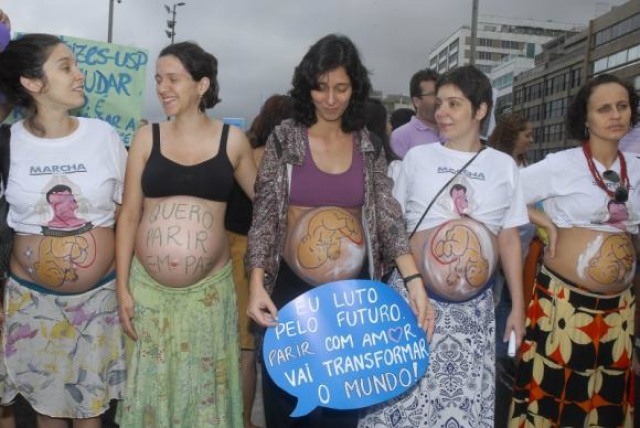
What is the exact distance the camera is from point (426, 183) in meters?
2.52

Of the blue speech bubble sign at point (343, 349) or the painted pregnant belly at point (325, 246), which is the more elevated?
the painted pregnant belly at point (325, 246)

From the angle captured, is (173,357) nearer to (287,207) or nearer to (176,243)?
(176,243)

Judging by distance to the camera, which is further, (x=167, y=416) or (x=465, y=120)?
(x=465, y=120)

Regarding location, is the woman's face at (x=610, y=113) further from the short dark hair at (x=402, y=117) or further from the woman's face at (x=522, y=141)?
the short dark hair at (x=402, y=117)

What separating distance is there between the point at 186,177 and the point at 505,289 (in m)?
2.60

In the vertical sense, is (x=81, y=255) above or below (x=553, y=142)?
below

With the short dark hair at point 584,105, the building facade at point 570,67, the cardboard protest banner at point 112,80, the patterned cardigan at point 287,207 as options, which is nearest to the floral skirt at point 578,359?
the short dark hair at point 584,105

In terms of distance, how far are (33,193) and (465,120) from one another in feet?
6.44

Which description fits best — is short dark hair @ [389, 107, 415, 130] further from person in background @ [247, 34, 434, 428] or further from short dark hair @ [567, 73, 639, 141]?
person in background @ [247, 34, 434, 428]

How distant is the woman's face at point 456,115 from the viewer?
8.39 ft

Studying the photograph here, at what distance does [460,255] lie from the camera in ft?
7.85

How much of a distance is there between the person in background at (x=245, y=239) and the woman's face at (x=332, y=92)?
997mm

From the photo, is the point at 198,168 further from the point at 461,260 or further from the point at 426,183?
the point at 461,260

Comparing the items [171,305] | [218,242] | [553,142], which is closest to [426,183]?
[218,242]
